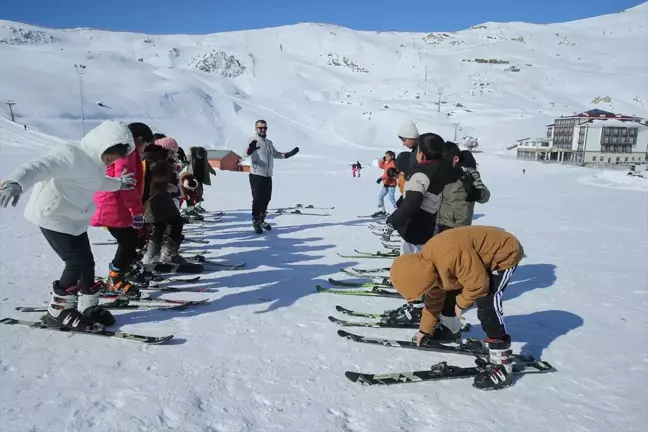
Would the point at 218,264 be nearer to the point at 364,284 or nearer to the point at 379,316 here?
the point at 364,284

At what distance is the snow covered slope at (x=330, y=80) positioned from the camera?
77938 mm

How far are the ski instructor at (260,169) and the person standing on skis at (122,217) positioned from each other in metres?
3.42

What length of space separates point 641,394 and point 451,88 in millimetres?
118514

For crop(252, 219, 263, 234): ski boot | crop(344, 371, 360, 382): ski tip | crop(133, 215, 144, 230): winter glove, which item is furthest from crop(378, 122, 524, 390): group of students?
crop(252, 219, 263, 234): ski boot

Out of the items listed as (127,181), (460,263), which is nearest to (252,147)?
(127,181)

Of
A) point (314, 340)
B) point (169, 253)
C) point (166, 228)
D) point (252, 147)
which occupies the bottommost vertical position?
point (314, 340)

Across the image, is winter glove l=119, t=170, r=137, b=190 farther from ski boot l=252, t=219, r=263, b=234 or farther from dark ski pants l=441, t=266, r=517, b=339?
ski boot l=252, t=219, r=263, b=234

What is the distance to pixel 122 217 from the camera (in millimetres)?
4297

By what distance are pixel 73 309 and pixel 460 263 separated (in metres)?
3.07

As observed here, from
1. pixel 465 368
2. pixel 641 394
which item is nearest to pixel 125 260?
pixel 465 368

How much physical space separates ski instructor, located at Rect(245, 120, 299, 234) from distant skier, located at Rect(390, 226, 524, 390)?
5365 millimetres

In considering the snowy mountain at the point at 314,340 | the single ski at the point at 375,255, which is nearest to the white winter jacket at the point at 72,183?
the snowy mountain at the point at 314,340

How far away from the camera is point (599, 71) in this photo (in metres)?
124

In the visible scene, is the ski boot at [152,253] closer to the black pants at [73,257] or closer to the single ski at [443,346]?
the black pants at [73,257]
